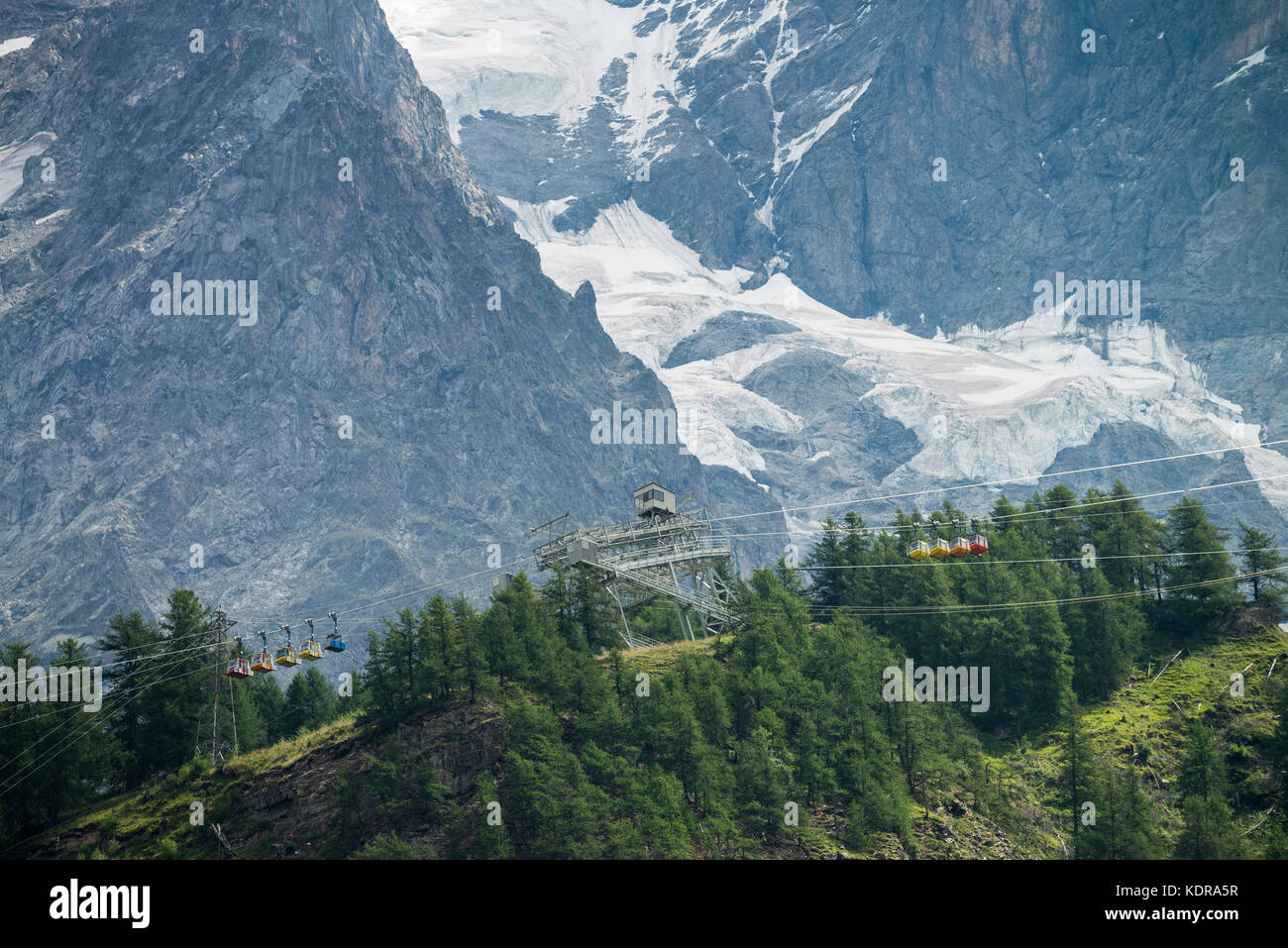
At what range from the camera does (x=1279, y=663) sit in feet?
301

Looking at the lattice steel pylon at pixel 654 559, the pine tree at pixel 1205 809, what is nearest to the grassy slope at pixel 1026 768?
the pine tree at pixel 1205 809

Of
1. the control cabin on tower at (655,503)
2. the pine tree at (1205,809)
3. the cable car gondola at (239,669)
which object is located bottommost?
the pine tree at (1205,809)

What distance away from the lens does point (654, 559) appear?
102 metres

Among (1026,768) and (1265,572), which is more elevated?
(1265,572)

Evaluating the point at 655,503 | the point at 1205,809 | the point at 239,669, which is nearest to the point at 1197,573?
the point at 1205,809

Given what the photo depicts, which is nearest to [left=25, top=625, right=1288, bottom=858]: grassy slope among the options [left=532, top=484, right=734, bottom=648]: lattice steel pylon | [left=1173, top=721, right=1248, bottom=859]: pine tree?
[left=1173, top=721, right=1248, bottom=859]: pine tree

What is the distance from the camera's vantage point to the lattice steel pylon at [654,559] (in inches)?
3912

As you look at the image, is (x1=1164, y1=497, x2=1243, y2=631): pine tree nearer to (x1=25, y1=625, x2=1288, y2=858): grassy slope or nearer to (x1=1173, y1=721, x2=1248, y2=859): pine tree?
(x1=25, y1=625, x2=1288, y2=858): grassy slope

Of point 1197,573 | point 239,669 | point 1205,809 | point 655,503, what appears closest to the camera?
point 1205,809

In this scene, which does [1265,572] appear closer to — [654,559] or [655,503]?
[654,559]

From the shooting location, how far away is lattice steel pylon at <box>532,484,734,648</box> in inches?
3912

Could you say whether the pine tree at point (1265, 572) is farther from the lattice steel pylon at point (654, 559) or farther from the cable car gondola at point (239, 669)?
the cable car gondola at point (239, 669)
